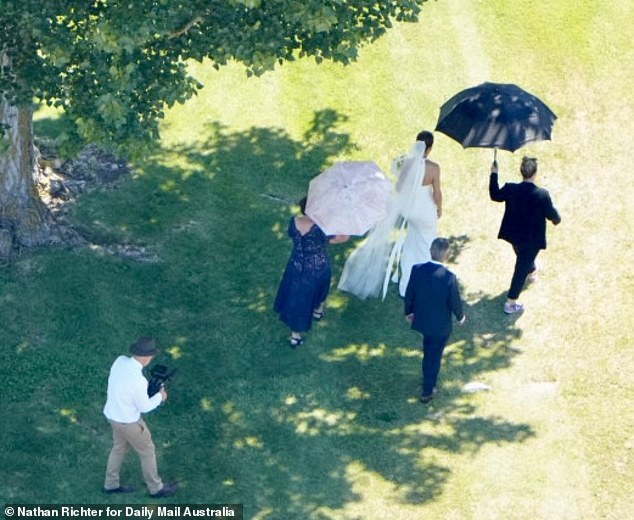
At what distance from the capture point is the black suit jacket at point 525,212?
14.3m

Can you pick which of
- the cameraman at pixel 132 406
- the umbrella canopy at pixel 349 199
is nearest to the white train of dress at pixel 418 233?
the umbrella canopy at pixel 349 199

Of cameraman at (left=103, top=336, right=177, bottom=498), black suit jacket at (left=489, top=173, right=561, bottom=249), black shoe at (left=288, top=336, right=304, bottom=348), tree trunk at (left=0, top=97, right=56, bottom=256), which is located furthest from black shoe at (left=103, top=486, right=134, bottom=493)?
black suit jacket at (left=489, top=173, right=561, bottom=249)

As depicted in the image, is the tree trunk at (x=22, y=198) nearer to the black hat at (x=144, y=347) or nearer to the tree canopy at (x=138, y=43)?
the tree canopy at (x=138, y=43)

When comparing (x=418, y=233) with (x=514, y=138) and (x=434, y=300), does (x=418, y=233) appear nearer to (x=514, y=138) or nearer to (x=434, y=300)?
(x=514, y=138)

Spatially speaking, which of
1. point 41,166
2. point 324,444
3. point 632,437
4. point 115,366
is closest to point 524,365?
point 632,437

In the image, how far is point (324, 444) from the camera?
13148 mm

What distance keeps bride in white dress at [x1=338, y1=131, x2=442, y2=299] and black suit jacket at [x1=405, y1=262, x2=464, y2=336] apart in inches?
79.6

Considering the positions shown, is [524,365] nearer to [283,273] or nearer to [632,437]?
[632,437]

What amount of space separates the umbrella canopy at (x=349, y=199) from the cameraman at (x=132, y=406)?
120 inches

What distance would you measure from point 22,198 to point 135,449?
5.20 meters

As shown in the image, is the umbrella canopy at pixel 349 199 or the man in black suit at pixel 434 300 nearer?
the man in black suit at pixel 434 300

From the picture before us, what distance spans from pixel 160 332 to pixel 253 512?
3.22 metres

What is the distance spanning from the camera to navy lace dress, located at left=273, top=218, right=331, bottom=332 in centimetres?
1389

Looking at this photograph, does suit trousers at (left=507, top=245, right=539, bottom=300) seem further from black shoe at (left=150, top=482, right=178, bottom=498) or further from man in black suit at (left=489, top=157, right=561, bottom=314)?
black shoe at (left=150, top=482, right=178, bottom=498)
